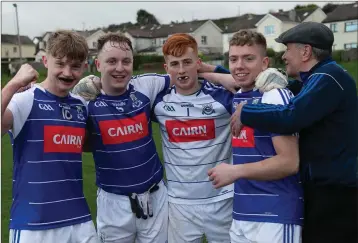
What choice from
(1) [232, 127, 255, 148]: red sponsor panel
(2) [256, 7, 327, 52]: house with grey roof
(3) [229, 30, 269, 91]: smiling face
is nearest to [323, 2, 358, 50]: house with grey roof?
(2) [256, 7, 327, 52]: house with grey roof

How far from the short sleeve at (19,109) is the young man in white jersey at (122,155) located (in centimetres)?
67

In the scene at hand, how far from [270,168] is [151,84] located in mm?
1561

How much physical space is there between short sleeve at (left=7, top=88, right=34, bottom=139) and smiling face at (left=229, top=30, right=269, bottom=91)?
160cm

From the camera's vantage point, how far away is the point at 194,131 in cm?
397

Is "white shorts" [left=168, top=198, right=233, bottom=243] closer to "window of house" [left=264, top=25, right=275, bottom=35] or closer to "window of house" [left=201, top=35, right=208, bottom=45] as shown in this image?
"window of house" [left=264, top=25, right=275, bottom=35]

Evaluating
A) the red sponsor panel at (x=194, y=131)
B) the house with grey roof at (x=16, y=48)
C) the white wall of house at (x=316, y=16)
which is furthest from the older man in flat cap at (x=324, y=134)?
the house with grey roof at (x=16, y=48)

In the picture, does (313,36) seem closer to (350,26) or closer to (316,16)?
(350,26)

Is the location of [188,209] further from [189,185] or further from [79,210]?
[79,210]

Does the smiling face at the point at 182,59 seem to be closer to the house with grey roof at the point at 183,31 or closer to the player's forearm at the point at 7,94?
the player's forearm at the point at 7,94

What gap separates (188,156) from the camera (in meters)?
3.96

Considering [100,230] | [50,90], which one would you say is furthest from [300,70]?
[100,230]

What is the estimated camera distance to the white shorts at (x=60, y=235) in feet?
10.5

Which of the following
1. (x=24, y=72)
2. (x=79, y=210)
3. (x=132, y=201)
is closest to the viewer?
(x=24, y=72)

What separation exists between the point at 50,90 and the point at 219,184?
147 cm
